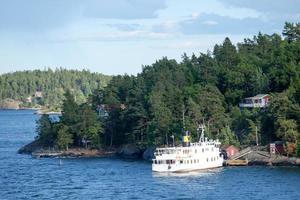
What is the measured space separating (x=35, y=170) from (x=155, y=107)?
20714 mm

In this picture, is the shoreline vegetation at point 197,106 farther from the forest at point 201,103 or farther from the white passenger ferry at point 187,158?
the white passenger ferry at point 187,158

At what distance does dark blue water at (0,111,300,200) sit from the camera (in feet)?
232

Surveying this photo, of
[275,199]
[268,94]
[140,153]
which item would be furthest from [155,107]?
[275,199]

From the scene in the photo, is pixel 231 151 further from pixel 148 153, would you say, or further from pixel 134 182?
pixel 134 182

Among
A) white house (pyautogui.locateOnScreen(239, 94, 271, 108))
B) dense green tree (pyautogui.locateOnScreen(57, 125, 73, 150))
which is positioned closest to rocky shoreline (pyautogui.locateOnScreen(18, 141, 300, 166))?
dense green tree (pyautogui.locateOnScreen(57, 125, 73, 150))

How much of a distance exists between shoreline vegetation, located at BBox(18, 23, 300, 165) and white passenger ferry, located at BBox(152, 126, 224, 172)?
6.40 metres

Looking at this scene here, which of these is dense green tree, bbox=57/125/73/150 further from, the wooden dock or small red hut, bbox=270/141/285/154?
small red hut, bbox=270/141/285/154

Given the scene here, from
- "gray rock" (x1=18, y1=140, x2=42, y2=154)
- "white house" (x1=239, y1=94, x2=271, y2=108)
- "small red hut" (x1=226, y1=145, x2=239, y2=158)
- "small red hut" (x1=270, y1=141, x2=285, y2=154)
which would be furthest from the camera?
"gray rock" (x1=18, y1=140, x2=42, y2=154)

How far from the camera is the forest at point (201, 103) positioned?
9556 centimetres

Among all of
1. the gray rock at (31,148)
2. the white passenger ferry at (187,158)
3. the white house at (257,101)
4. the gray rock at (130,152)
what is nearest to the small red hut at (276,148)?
the white passenger ferry at (187,158)

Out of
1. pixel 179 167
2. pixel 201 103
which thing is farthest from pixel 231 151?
pixel 201 103

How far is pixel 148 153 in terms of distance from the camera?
106 m

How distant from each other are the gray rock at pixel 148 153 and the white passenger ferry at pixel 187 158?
567 inches

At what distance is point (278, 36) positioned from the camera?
443 feet
